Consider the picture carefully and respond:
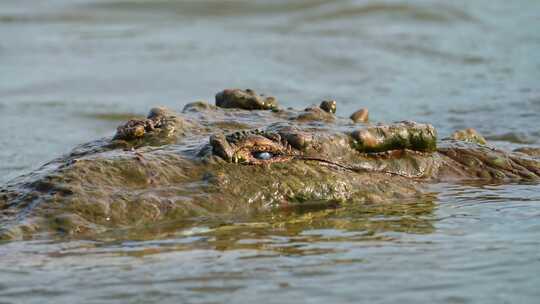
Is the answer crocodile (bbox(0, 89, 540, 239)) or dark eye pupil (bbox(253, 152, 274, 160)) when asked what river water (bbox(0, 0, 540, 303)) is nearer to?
crocodile (bbox(0, 89, 540, 239))

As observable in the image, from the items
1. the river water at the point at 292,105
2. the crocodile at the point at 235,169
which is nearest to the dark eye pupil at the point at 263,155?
the crocodile at the point at 235,169

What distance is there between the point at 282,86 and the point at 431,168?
324 inches

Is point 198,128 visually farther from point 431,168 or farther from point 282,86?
point 282,86

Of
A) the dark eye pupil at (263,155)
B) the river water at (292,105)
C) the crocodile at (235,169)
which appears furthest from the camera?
the dark eye pupil at (263,155)

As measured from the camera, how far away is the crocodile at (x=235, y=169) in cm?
557

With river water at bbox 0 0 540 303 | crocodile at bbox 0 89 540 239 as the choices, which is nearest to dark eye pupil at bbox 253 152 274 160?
crocodile at bbox 0 89 540 239

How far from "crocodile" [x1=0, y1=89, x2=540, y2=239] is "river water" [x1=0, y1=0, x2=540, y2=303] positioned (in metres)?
0.19

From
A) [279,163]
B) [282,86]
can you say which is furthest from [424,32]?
[279,163]

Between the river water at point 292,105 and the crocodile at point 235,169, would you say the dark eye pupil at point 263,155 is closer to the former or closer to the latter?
the crocodile at point 235,169

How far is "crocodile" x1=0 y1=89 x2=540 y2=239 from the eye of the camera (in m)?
5.57

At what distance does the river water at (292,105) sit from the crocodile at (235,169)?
0.19m

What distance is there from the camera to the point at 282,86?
593 inches

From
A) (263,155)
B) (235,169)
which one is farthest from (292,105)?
(235,169)

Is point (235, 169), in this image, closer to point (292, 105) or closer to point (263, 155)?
point (263, 155)
